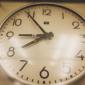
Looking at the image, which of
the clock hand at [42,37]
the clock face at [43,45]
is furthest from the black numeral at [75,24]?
the clock hand at [42,37]

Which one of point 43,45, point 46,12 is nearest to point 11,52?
point 43,45

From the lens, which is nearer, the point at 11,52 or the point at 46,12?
the point at 11,52

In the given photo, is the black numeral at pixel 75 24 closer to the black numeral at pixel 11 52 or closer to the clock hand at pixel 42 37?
the clock hand at pixel 42 37

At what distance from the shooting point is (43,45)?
132cm

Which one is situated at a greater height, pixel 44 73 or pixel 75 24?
pixel 75 24

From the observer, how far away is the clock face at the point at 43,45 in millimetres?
1218

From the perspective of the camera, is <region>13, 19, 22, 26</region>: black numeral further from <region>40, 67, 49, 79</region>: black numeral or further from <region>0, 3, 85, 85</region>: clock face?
<region>40, 67, 49, 79</region>: black numeral

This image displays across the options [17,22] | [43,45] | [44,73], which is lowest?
[44,73]

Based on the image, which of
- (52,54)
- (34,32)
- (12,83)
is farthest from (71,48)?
(12,83)

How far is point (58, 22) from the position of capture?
138 cm

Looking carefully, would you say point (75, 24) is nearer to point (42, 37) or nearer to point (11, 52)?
point (42, 37)

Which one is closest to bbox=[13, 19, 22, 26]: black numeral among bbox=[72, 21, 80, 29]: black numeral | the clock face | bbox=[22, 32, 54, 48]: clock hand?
the clock face

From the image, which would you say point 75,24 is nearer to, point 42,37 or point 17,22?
point 42,37

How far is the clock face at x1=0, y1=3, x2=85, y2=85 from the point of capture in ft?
4.00
